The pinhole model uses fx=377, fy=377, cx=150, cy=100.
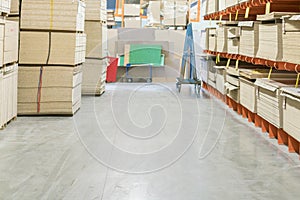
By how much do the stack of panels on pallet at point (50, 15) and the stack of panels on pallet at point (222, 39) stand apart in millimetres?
2921

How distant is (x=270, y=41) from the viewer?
15.5 ft

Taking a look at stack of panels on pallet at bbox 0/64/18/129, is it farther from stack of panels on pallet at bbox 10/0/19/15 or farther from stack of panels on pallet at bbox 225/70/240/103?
stack of panels on pallet at bbox 225/70/240/103

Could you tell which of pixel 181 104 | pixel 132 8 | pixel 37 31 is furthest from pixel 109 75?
pixel 37 31

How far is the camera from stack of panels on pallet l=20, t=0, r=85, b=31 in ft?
18.8

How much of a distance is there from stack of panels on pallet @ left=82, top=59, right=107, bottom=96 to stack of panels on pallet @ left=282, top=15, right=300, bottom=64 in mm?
4631

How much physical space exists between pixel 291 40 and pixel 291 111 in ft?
2.51

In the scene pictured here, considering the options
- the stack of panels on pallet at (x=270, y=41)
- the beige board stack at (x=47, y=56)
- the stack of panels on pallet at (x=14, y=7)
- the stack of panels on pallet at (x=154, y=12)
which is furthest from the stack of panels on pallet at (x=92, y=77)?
the stack of panels on pallet at (x=154, y=12)

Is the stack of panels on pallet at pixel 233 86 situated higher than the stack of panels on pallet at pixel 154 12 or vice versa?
the stack of panels on pallet at pixel 154 12

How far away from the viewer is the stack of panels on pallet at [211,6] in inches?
319

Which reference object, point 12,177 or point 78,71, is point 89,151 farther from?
point 78,71

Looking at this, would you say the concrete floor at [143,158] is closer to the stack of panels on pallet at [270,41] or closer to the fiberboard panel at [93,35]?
the stack of panels on pallet at [270,41]

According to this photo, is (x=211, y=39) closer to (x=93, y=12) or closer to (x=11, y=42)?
(x=93, y=12)

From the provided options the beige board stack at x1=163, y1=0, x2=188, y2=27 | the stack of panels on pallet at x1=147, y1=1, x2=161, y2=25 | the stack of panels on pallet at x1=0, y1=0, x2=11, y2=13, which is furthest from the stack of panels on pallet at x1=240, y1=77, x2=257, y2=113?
the stack of panels on pallet at x1=147, y1=1, x2=161, y2=25

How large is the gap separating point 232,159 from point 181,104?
3448 millimetres
